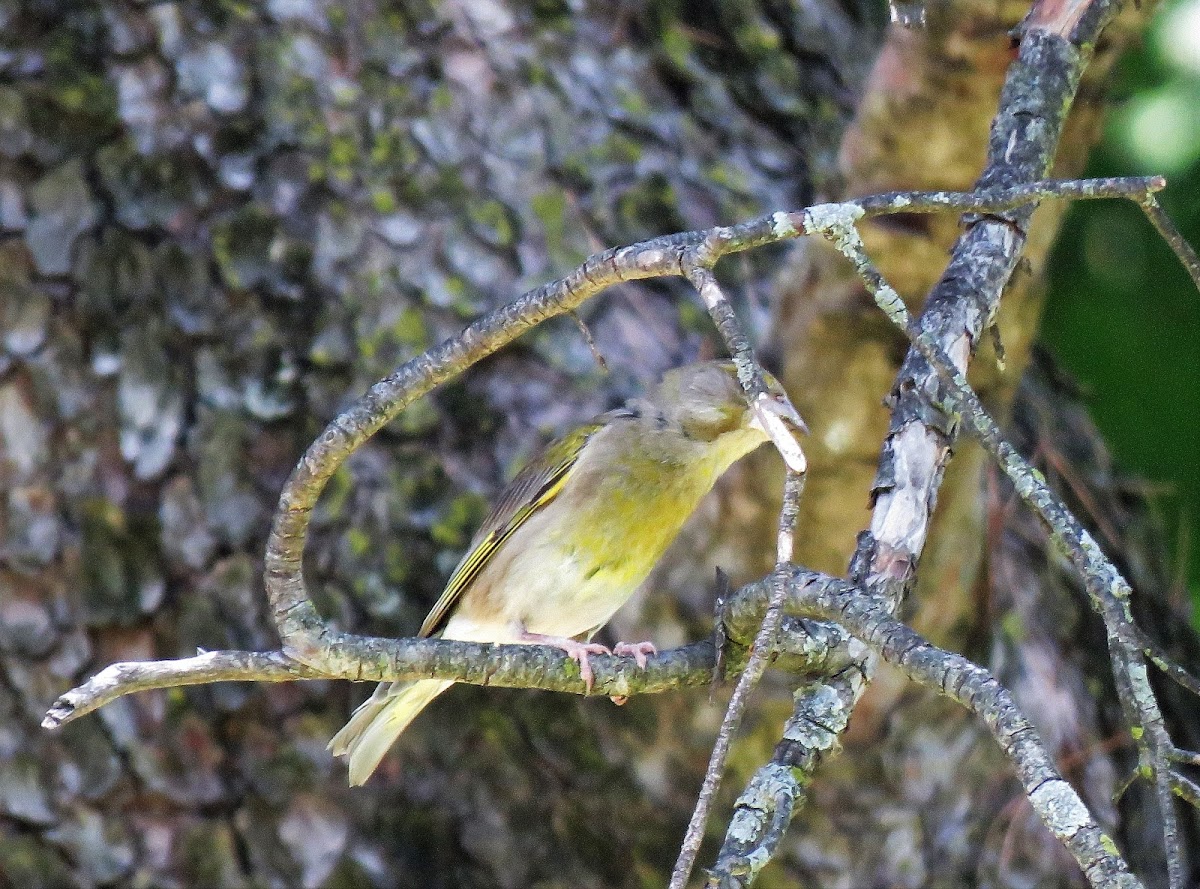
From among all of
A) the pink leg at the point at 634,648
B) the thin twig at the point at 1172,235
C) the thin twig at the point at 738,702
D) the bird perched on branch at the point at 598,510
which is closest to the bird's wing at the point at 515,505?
the bird perched on branch at the point at 598,510

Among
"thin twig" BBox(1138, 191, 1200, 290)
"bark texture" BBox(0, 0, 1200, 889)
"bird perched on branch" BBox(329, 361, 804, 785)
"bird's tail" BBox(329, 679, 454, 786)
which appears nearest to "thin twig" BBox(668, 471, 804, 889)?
"thin twig" BBox(1138, 191, 1200, 290)

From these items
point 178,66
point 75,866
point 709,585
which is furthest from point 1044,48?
point 75,866

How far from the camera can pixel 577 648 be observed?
10.4ft

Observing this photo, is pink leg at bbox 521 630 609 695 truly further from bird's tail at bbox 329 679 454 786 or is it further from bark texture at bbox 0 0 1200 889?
bird's tail at bbox 329 679 454 786

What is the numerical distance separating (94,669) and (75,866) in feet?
1.39

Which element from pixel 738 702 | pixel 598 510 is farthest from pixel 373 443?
pixel 738 702

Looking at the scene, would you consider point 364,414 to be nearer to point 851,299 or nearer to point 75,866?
point 851,299

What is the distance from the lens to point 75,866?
3.27m

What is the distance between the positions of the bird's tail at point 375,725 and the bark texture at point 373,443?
21cm

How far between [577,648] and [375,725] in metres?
0.46

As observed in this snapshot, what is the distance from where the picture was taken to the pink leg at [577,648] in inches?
92.4

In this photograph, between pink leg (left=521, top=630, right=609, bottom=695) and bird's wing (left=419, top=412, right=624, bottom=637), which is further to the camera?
bird's wing (left=419, top=412, right=624, bottom=637)

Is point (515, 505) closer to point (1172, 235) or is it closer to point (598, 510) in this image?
point (598, 510)

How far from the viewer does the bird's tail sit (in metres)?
3.18
